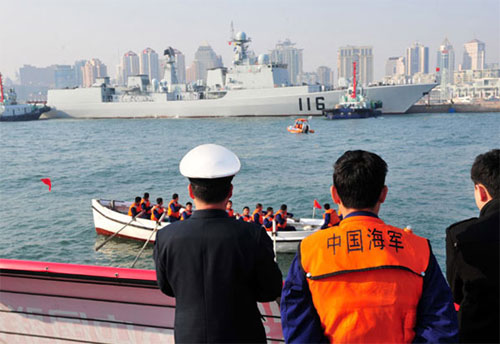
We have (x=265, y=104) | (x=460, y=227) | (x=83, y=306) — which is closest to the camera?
(x=460, y=227)

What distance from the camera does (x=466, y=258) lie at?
1626mm

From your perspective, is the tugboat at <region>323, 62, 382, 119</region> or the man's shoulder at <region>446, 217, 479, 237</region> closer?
Result: the man's shoulder at <region>446, 217, 479, 237</region>

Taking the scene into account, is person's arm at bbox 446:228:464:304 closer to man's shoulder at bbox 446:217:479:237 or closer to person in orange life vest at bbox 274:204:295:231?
man's shoulder at bbox 446:217:479:237

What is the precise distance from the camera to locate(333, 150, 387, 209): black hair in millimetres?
1411

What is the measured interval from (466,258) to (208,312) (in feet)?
3.12

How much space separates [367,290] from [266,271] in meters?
0.40

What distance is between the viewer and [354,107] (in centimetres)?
4403

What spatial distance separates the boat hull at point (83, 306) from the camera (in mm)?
2154

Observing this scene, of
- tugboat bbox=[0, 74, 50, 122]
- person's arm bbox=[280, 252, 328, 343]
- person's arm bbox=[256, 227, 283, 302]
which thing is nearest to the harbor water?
person's arm bbox=[256, 227, 283, 302]

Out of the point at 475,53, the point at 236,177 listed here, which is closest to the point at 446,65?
the point at 475,53

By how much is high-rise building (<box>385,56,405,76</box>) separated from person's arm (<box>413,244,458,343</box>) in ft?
508

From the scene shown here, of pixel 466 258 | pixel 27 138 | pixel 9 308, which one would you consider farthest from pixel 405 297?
pixel 27 138

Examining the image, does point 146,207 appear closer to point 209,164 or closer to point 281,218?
point 281,218

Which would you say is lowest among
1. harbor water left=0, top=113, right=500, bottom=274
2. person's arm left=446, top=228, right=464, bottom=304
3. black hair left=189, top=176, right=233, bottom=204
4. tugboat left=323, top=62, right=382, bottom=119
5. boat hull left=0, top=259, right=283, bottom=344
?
harbor water left=0, top=113, right=500, bottom=274
